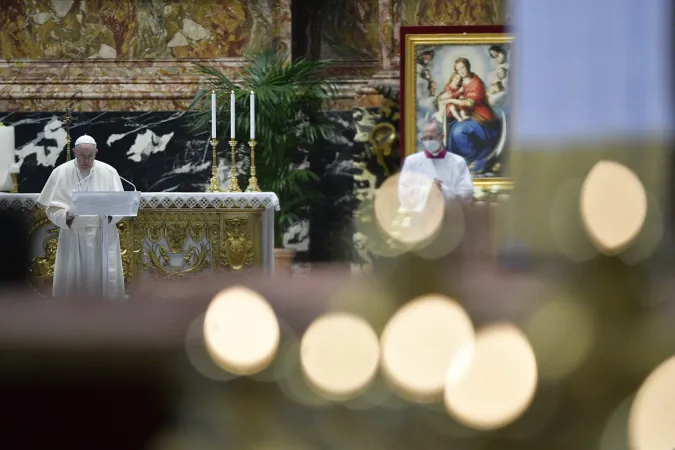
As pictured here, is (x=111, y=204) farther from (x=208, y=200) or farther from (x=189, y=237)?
(x=189, y=237)

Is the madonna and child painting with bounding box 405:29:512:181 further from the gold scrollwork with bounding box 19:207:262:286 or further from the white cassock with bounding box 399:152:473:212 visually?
the gold scrollwork with bounding box 19:207:262:286

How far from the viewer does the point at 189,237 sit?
718 cm

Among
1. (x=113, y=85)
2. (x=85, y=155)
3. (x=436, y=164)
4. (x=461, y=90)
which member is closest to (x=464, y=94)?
(x=461, y=90)

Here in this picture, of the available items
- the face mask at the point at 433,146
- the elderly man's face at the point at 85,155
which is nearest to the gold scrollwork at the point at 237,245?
the elderly man's face at the point at 85,155

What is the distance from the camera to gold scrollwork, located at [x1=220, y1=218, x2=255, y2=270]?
23.3 feet

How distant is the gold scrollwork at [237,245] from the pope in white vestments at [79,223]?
82 centimetres

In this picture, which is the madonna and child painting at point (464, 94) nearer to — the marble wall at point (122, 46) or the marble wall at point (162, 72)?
the marble wall at point (162, 72)

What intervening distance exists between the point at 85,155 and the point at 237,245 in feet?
4.48

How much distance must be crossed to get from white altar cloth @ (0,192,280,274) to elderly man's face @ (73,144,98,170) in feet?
1.67

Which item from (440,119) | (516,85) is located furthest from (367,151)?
(516,85)

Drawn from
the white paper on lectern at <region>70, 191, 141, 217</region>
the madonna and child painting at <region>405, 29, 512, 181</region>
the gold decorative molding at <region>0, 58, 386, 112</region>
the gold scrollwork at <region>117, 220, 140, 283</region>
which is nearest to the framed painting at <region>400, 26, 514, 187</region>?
the madonna and child painting at <region>405, 29, 512, 181</region>

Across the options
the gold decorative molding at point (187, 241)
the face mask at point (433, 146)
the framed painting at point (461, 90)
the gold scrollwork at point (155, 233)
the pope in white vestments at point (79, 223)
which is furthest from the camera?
the framed painting at point (461, 90)

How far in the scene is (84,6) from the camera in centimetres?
970

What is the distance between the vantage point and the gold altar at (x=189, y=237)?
7082 millimetres
